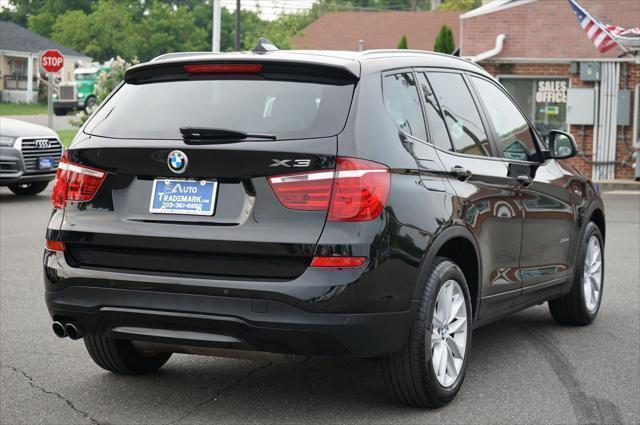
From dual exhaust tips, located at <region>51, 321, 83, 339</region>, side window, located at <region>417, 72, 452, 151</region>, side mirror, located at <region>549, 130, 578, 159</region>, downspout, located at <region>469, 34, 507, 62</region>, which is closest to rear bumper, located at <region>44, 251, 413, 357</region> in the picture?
dual exhaust tips, located at <region>51, 321, 83, 339</region>

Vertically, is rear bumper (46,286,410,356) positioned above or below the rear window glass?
below

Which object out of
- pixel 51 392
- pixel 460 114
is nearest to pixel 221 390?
pixel 51 392

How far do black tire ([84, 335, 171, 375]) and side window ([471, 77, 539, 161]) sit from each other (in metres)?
2.37

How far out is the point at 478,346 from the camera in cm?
715

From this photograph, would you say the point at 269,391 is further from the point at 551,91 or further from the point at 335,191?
the point at 551,91

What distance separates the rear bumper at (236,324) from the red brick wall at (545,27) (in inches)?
882

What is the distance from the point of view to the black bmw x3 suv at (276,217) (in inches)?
192

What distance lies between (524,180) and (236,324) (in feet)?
8.15

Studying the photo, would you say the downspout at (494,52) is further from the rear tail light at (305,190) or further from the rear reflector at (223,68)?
the rear tail light at (305,190)

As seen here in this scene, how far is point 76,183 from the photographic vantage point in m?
5.39

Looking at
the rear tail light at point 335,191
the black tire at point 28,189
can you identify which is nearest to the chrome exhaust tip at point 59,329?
the rear tail light at point 335,191

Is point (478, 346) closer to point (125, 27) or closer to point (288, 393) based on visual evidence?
point (288, 393)

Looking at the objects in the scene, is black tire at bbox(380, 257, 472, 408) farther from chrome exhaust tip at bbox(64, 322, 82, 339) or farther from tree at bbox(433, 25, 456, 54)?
tree at bbox(433, 25, 456, 54)

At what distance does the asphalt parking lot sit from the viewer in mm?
5426
